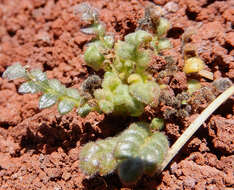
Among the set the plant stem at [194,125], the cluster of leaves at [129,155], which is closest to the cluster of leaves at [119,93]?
the cluster of leaves at [129,155]

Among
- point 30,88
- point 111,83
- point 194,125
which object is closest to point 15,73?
point 30,88

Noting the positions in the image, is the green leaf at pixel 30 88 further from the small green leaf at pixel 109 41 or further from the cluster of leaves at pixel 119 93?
the small green leaf at pixel 109 41

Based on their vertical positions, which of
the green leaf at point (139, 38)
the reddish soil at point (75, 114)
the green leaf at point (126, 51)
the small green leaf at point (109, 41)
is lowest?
the reddish soil at point (75, 114)

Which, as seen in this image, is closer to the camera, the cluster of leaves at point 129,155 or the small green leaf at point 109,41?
the cluster of leaves at point 129,155

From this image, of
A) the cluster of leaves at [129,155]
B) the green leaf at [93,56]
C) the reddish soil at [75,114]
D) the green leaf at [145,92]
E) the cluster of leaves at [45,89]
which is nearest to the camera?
the cluster of leaves at [129,155]

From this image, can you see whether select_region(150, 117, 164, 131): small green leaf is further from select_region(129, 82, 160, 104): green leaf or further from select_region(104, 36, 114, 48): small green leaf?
select_region(104, 36, 114, 48): small green leaf

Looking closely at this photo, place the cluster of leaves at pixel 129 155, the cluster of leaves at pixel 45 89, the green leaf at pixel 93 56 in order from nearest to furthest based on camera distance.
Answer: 1. the cluster of leaves at pixel 129 155
2. the cluster of leaves at pixel 45 89
3. the green leaf at pixel 93 56

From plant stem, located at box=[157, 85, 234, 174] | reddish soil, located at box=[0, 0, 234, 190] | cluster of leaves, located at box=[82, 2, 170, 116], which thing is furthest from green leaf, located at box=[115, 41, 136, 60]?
plant stem, located at box=[157, 85, 234, 174]

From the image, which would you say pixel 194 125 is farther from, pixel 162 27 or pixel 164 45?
pixel 162 27
